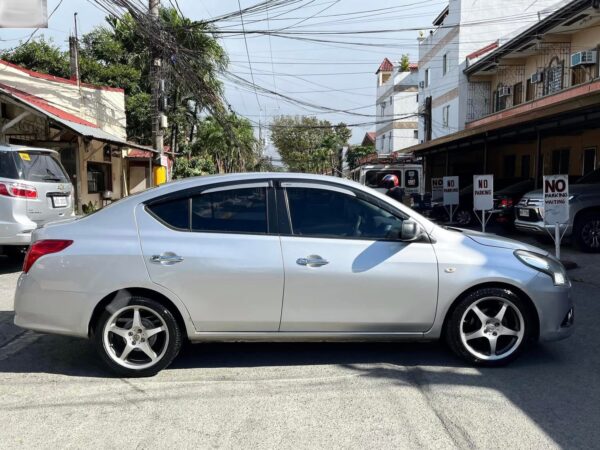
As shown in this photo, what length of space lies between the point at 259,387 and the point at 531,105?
18.7 m

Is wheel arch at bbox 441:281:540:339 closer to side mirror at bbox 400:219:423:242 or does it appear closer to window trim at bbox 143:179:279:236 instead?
side mirror at bbox 400:219:423:242

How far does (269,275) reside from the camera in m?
4.27

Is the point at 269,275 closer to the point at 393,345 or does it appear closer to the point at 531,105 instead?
the point at 393,345

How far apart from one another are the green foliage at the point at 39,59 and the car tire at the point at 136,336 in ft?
94.8

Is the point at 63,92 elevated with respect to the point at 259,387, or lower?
elevated

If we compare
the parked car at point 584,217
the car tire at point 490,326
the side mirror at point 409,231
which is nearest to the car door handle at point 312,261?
the side mirror at point 409,231

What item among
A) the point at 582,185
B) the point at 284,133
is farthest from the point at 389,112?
the point at 582,185

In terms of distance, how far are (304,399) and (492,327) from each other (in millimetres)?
1698

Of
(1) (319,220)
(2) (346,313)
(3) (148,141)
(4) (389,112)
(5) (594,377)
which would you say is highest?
(4) (389,112)

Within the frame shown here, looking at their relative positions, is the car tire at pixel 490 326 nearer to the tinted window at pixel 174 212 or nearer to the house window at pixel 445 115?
the tinted window at pixel 174 212

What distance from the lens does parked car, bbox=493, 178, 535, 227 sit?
13578 millimetres

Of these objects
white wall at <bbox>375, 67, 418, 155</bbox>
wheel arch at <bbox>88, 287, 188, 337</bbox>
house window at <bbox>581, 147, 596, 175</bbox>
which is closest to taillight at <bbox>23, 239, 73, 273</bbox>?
wheel arch at <bbox>88, 287, 188, 337</bbox>

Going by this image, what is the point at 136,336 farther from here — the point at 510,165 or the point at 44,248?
the point at 510,165

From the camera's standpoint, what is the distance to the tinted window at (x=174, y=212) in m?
4.38
